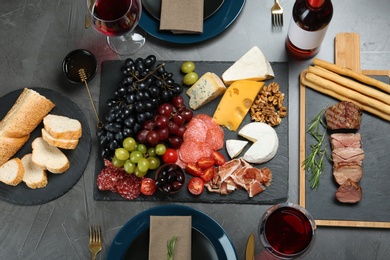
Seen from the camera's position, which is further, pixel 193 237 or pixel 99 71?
pixel 99 71

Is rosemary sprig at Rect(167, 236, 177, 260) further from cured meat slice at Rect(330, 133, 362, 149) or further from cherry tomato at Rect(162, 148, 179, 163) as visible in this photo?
cured meat slice at Rect(330, 133, 362, 149)

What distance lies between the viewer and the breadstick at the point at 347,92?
1.28m

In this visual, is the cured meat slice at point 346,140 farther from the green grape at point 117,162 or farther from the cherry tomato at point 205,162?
the green grape at point 117,162

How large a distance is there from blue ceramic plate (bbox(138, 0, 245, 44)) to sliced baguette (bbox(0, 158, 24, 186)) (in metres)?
0.46

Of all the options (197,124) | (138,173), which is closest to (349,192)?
(197,124)

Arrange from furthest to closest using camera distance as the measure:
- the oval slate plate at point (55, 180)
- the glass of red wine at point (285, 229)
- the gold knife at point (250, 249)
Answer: the oval slate plate at point (55, 180), the gold knife at point (250, 249), the glass of red wine at point (285, 229)

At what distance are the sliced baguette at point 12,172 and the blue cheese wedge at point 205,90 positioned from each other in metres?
0.45

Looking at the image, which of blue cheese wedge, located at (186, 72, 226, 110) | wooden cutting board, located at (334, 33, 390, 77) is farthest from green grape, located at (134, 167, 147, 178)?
wooden cutting board, located at (334, 33, 390, 77)

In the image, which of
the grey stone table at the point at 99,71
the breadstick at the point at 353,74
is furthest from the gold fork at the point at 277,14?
the breadstick at the point at 353,74

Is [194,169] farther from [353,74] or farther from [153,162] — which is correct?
[353,74]

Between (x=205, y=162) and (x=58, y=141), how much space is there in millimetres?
363

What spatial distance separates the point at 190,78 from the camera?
4.37ft

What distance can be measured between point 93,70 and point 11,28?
28cm

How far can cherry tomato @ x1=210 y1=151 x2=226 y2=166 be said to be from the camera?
4.25 ft
